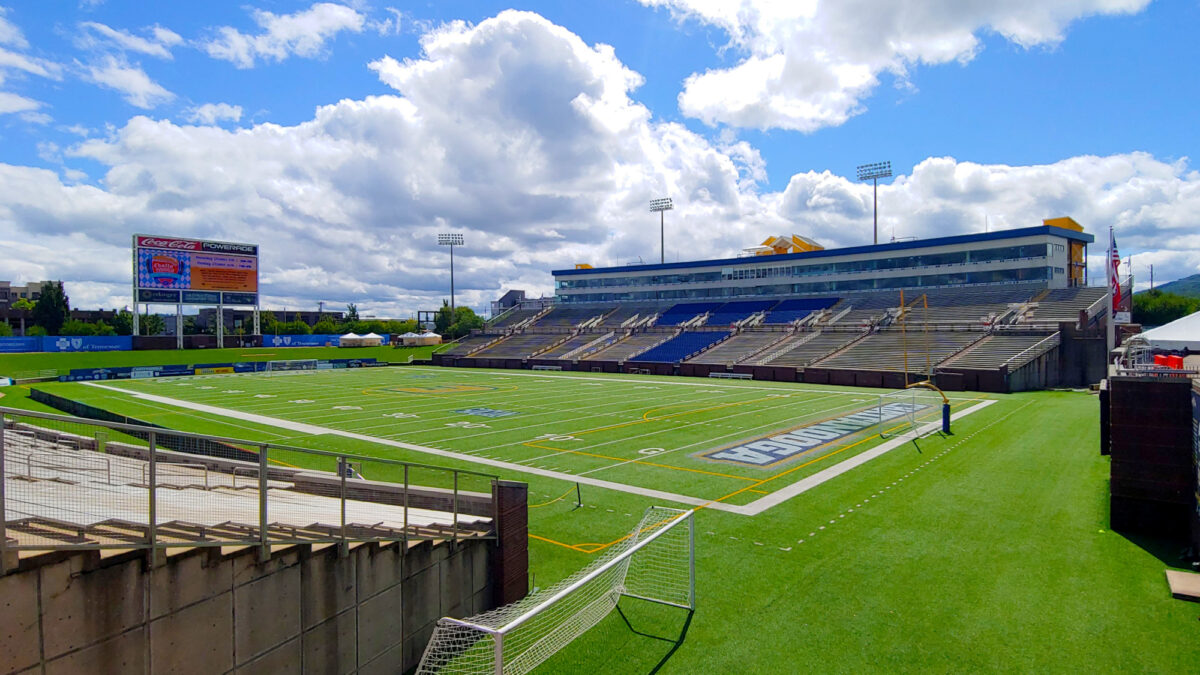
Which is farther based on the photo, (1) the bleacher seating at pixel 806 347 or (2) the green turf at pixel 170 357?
(2) the green turf at pixel 170 357

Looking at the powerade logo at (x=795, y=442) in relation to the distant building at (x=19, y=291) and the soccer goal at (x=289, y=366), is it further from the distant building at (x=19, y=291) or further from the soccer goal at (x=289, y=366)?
the distant building at (x=19, y=291)

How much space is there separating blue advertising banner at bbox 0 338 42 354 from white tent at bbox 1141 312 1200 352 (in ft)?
279

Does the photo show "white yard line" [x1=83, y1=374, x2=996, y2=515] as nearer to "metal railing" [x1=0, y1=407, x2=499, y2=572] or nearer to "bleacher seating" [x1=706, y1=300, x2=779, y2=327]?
"metal railing" [x1=0, y1=407, x2=499, y2=572]

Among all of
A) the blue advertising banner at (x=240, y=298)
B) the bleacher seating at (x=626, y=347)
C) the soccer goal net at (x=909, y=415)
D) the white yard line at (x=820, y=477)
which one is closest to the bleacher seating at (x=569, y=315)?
the bleacher seating at (x=626, y=347)

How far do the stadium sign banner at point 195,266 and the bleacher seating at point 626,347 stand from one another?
127ft

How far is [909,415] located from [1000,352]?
19.9 m

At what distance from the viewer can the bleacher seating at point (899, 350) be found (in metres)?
45.5

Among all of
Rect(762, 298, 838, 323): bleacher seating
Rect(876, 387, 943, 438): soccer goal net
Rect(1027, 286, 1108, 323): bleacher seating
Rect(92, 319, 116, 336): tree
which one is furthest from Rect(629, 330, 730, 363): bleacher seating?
Rect(92, 319, 116, 336): tree


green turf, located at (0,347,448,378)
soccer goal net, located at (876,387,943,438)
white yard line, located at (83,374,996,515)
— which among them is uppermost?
green turf, located at (0,347,448,378)

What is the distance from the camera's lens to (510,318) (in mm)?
93062

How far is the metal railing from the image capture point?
194 inches

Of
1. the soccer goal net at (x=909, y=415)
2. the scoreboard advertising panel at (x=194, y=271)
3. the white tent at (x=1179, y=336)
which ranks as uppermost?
the scoreboard advertising panel at (x=194, y=271)

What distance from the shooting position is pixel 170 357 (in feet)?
215

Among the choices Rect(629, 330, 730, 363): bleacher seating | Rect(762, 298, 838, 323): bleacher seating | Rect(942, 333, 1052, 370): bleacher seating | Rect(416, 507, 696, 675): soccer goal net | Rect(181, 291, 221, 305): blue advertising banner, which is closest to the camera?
Rect(416, 507, 696, 675): soccer goal net
